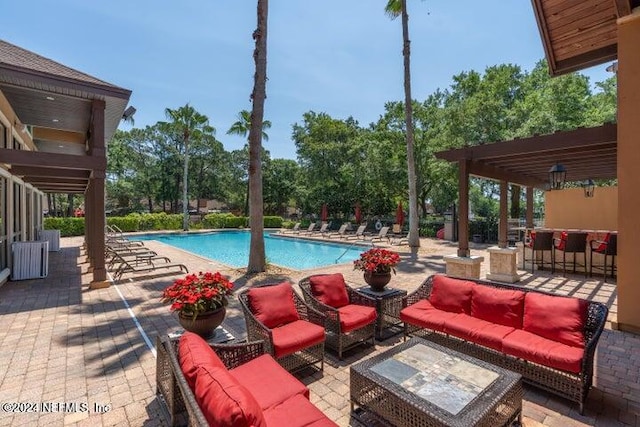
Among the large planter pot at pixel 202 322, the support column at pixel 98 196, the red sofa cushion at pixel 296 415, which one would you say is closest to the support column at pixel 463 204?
the large planter pot at pixel 202 322

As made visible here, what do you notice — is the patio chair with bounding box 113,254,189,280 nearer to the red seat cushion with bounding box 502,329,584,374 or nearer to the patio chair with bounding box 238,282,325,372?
the patio chair with bounding box 238,282,325,372

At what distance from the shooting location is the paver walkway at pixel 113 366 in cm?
294

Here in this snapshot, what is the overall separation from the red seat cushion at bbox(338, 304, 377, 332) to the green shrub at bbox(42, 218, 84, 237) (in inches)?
948

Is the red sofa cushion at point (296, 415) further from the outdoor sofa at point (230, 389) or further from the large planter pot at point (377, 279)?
the large planter pot at point (377, 279)

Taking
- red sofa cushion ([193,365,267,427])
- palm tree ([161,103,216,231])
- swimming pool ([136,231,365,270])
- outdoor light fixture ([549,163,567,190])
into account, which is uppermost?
palm tree ([161,103,216,231])

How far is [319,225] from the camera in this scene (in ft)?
81.4

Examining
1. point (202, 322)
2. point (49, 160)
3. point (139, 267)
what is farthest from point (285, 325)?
point (139, 267)

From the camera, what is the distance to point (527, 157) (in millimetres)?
7301

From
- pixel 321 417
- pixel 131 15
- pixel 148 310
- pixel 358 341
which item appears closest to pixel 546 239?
pixel 358 341

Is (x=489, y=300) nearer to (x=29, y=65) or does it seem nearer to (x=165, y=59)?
(x=29, y=65)

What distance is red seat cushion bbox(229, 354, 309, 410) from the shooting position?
2.38 metres

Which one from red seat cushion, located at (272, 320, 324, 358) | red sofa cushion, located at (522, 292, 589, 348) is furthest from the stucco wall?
red seat cushion, located at (272, 320, 324, 358)

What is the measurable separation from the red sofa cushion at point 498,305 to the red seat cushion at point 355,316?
1383mm

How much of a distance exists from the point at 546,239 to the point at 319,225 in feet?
57.3
